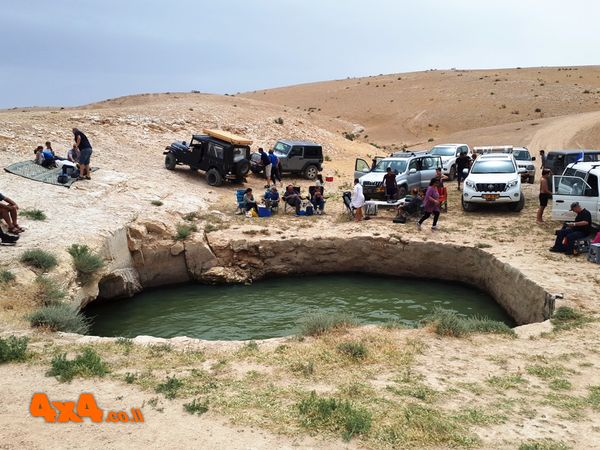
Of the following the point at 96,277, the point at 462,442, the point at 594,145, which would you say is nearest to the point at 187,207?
the point at 96,277

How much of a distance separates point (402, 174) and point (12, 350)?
15.2 meters

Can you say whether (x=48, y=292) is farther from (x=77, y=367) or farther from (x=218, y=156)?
(x=218, y=156)

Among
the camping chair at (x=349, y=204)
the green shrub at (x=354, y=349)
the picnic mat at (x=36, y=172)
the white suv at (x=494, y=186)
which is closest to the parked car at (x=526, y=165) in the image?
the white suv at (x=494, y=186)

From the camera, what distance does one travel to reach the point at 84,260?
11500 millimetres

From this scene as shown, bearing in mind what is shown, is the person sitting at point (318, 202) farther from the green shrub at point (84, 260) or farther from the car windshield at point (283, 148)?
the green shrub at point (84, 260)

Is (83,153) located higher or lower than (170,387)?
higher

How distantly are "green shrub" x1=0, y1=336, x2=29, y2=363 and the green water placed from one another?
4228 mm

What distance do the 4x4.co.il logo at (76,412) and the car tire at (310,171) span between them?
19.9 m

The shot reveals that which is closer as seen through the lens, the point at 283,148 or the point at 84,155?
the point at 84,155

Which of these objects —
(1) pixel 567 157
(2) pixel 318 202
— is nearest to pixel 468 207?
(2) pixel 318 202

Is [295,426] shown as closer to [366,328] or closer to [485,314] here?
[366,328]

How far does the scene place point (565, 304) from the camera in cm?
933

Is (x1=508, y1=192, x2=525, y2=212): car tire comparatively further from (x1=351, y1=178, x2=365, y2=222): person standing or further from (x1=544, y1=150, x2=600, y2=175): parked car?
(x1=351, y1=178, x2=365, y2=222): person standing

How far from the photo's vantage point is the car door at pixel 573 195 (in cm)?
1317
